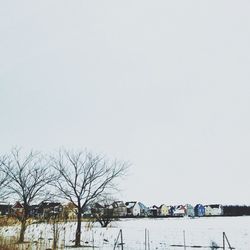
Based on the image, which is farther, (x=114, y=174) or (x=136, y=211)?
(x=136, y=211)

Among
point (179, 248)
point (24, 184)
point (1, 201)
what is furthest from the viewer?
point (24, 184)

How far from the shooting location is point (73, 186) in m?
25.0

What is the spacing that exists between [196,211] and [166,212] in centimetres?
1771

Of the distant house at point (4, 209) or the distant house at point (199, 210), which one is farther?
the distant house at point (199, 210)

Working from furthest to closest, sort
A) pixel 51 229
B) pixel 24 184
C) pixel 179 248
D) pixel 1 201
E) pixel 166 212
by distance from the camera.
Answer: pixel 166 212 < pixel 24 184 < pixel 1 201 < pixel 179 248 < pixel 51 229

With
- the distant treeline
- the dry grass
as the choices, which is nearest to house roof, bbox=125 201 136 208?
the distant treeline

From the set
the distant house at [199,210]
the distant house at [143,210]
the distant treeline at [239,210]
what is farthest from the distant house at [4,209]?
the distant house at [143,210]

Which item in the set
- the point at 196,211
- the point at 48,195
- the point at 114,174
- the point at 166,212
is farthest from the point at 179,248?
the point at 166,212

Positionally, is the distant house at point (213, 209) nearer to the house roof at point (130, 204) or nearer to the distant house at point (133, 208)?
the distant house at point (133, 208)

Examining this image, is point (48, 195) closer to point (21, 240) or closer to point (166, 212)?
point (21, 240)

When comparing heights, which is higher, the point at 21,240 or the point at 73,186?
the point at 73,186

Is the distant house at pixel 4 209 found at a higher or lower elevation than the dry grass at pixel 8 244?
higher

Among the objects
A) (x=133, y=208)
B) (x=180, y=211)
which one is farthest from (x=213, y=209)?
(x=133, y=208)

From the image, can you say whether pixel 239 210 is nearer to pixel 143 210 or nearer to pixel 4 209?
pixel 143 210
